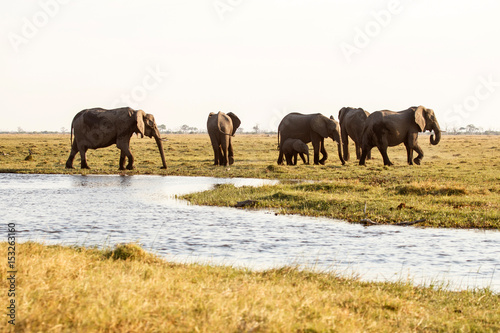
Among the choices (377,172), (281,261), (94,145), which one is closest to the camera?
(281,261)

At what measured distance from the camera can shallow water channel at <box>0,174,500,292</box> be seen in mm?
10969

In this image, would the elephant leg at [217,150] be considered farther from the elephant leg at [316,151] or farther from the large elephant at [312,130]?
the elephant leg at [316,151]

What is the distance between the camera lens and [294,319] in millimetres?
6969

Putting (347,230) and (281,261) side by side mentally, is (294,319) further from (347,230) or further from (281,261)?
(347,230)

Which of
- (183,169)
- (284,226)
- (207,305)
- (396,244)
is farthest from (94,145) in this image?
(207,305)

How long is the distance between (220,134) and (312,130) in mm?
5553

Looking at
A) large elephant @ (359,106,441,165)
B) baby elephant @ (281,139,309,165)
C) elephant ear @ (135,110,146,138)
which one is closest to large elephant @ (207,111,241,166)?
baby elephant @ (281,139,309,165)

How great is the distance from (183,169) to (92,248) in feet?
70.7

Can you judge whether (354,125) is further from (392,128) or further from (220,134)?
(220,134)

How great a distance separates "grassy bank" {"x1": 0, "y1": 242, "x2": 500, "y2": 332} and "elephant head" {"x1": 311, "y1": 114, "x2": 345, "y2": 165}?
26072 millimetres

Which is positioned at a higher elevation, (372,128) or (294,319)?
(372,128)

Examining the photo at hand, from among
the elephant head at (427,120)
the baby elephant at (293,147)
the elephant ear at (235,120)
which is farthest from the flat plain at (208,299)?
the elephant ear at (235,120)

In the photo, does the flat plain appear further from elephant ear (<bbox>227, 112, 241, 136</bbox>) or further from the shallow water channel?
elephant ear (<bbox>227, 112, 241, 136</bbox>)

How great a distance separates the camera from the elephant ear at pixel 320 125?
35625 mm
